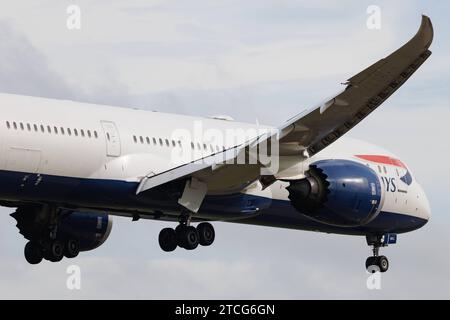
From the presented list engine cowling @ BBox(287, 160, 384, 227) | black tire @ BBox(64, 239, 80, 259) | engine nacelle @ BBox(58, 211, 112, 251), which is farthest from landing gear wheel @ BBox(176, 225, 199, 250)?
engine nacelle @ BBox(58, 211, 112, 251)

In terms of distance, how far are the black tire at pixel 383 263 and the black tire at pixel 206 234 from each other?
7.33 metres

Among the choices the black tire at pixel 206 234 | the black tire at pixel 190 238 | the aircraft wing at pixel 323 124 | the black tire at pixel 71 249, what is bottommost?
the black tire at pixel 190 238

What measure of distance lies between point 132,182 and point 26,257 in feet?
19.6

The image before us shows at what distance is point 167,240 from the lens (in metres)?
49.3

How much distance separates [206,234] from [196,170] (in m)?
3.23

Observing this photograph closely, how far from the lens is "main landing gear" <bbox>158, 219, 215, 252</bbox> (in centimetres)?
4631

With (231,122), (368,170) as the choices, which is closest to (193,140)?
(231,122)

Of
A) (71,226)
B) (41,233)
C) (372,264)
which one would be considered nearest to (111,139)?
(41,233)

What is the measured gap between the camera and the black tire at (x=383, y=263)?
52375 millimetres

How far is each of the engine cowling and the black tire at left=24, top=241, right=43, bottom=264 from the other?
8.19 meters

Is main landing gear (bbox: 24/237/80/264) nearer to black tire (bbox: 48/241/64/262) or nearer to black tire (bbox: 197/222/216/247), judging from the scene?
black tire (bbox: 48/241/64/262)

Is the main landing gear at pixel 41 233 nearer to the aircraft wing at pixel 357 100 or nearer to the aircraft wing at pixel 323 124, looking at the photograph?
the aircraft wing at pixel 323 124

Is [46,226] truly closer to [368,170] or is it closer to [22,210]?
[22,210]

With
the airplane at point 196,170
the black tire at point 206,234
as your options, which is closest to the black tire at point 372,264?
the airplane at point 196,170
